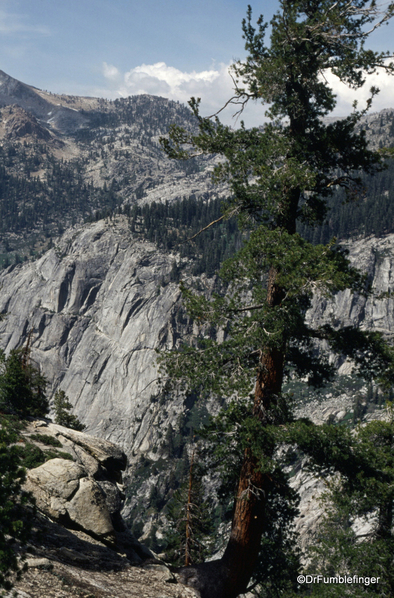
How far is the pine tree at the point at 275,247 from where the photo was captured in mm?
11703

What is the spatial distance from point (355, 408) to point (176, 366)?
189033mm

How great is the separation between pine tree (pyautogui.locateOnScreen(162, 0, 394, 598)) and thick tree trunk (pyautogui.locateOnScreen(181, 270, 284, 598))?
34 mm

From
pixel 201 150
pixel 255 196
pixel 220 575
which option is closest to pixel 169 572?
pixel 220 575

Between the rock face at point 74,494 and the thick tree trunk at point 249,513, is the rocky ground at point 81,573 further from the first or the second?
the rock face at point 74,494

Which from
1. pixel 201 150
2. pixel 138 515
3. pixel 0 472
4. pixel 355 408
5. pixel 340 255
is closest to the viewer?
pixel 0 472

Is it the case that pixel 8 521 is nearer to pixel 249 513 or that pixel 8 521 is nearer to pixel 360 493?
pixel 249 513

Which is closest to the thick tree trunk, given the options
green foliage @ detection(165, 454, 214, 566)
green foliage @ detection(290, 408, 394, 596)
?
green foliage @ detection(290, 408, 394, 596)

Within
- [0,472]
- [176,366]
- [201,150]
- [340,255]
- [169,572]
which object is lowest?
[169,572]

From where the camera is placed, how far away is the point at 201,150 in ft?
45.1

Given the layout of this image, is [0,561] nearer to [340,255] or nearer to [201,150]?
[340,255]

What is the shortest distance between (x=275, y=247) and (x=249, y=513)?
25.6 feet

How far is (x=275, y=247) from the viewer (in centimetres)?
1184

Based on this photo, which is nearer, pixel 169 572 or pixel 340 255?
pixel 340 255

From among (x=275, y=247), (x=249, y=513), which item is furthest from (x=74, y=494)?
(x=275, y=247)
